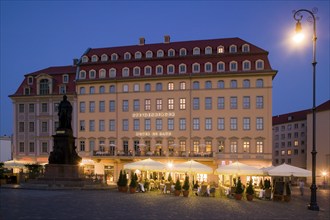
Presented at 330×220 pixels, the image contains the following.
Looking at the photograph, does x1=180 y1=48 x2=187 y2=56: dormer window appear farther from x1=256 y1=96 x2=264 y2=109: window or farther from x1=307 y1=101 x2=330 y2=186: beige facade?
x1=307 y1=101 x2=330 y2=186: beige facade

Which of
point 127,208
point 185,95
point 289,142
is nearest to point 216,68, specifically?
point 185,95

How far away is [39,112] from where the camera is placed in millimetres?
57938

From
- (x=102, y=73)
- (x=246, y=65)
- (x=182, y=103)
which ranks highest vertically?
(x=246, y=65)

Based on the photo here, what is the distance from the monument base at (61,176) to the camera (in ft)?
95.0

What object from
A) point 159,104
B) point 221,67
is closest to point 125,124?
point 159,104

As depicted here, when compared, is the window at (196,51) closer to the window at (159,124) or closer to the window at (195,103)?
the window at (195,103)

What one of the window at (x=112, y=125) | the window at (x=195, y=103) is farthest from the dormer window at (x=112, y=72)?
the window at (x=195, y=103)

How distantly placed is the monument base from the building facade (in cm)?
2752

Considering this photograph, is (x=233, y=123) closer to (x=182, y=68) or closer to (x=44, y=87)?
(x=182, y=68)

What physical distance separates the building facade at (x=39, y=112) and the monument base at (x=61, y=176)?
1084 inches

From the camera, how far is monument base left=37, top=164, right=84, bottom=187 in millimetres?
28969

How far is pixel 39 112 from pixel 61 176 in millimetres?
30909

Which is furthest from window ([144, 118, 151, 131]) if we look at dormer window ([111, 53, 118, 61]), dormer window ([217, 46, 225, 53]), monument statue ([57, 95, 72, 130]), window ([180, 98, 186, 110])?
monument statue ([57, 95, 72, 130])

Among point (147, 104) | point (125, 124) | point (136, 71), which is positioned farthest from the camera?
point (136, 71)
